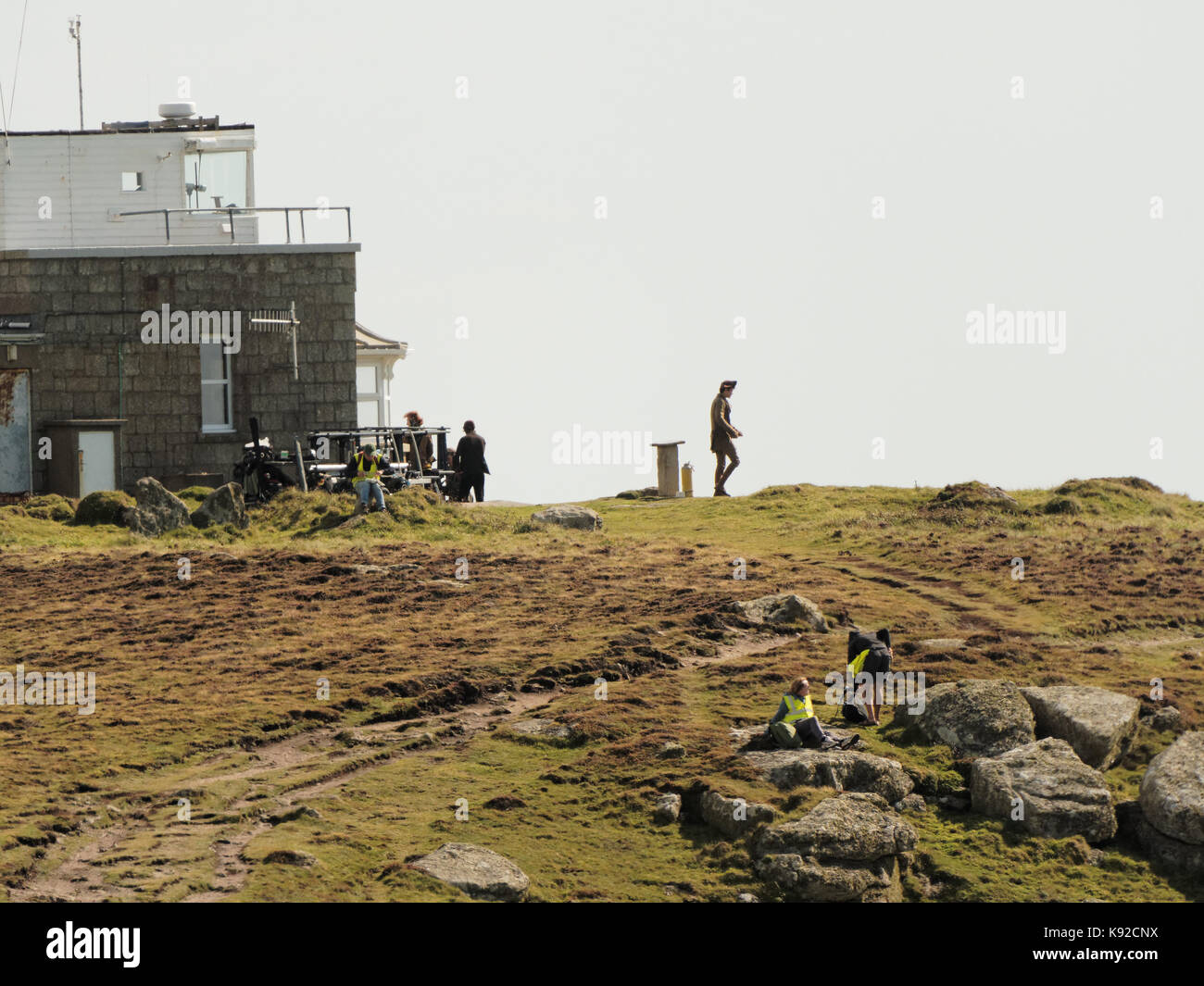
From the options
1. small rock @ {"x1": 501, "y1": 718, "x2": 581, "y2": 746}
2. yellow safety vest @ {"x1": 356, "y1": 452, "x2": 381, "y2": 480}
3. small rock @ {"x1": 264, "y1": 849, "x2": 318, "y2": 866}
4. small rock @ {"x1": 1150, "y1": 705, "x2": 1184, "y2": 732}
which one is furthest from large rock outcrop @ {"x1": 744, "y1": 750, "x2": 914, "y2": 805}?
yellow safety vest @ {"x1": 356, "y1": 452, "x2": 381, "y2": 480}

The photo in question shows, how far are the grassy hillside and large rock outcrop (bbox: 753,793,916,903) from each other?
0.32 meters

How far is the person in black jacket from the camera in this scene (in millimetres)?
34938

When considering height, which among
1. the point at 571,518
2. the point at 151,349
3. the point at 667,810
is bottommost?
the point at 667,810

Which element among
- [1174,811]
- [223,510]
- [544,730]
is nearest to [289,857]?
[544,730]

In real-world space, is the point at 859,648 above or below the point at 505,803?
above

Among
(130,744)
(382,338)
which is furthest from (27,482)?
(130,744)

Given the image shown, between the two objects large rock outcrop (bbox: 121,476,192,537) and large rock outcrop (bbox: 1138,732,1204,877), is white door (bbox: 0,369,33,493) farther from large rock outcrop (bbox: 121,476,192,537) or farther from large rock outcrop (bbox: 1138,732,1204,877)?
large rock outcrop (bbox: 1138,732,1204,877)

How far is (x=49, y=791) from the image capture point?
54.7 ft

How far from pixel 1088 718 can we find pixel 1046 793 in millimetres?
1683

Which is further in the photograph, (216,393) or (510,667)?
(216,393)

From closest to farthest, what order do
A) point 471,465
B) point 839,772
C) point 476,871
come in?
1. point 476,871
2. point 839,772
3. point 471,465

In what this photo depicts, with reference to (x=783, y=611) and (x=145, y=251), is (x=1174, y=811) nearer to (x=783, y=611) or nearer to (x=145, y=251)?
(x=783, y=611)

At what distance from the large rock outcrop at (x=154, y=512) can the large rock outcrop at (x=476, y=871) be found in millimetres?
17104

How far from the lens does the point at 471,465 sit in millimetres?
35281
